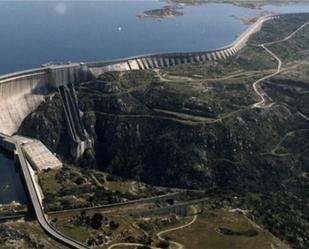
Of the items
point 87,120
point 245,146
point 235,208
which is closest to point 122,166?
point 87,120

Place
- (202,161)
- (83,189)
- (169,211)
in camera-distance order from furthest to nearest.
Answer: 1. (202,161)
2. (83,189)
3. (169,211)

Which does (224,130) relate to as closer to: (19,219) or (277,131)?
(277,131)

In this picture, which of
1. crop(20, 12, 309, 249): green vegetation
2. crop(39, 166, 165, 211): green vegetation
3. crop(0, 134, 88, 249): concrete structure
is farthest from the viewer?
crop(20, 12, 309, 249): green vegetation

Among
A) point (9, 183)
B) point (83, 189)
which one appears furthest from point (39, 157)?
point (83, 189)

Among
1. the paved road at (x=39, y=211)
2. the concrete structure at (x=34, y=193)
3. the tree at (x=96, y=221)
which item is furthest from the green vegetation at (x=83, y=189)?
the tree at (x=96, y=221)

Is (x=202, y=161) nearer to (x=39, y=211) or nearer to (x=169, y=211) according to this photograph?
(x=169, y=211)

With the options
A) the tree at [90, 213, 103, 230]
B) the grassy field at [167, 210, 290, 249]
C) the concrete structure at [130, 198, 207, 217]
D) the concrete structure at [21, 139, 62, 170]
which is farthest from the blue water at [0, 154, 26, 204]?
the grassy field at [167, 210, 290, 249]

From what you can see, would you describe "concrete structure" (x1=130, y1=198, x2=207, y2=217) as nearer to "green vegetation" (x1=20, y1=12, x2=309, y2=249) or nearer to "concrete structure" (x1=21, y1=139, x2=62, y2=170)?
"green vegetation" (x1=20, y1=12, x2=309, y2=249)
